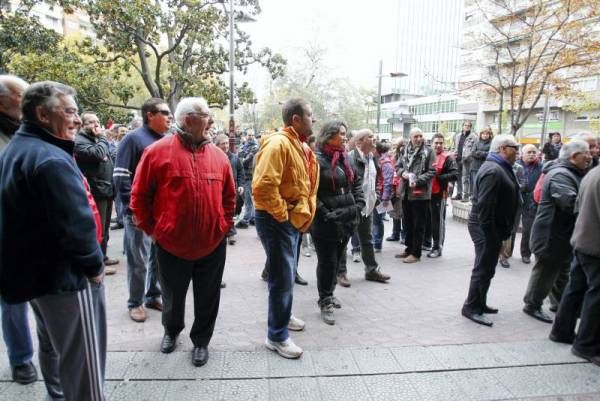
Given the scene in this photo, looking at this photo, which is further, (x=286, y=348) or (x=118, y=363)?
(x=286, y=348)

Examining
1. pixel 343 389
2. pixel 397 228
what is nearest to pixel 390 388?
pixel 343 389

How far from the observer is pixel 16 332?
10.4 feet

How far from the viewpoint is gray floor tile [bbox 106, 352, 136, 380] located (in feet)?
10.7

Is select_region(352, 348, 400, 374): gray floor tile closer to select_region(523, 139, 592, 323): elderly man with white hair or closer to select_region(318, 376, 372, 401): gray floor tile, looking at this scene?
select_region(318, 376, 372, 401): gray floor tile

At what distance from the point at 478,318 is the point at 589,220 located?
1467mm

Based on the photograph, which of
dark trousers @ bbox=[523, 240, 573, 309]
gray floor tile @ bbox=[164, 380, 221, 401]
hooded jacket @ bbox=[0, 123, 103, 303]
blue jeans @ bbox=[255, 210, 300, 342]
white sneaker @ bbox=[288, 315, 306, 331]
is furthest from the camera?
dark trousers @ bbox=[523, 240, 573, 309]

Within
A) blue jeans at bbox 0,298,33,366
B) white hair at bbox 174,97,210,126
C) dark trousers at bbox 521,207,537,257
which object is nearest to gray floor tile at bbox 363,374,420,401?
white hair at bbox 174,97,210,126

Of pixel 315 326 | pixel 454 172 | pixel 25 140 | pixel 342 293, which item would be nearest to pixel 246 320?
pixel 315 326

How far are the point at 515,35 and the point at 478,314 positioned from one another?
1083cm

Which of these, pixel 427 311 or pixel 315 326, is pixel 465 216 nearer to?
pixel 427 311

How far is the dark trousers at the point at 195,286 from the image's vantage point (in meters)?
3.40

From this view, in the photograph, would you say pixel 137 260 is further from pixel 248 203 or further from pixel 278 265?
pixel 248 203

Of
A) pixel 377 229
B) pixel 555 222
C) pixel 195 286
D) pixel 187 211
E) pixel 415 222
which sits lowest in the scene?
pixel 377 229

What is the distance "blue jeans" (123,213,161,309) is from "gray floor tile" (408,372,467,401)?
2.59m
